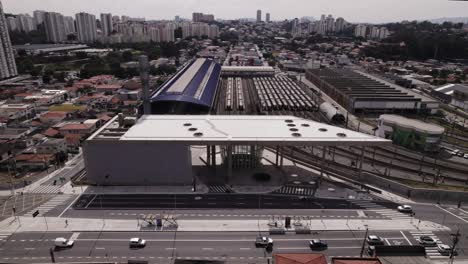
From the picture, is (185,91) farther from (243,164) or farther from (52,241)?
(52,241)

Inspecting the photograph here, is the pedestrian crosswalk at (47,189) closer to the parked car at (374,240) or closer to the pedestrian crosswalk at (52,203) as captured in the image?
the pedestrian crosswalk at (52,203)

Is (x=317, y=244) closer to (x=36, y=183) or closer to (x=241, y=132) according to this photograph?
(x=241, y=132)

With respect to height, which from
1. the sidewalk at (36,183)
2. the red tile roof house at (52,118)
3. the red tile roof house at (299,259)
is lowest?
the sidewalk at (36,183)

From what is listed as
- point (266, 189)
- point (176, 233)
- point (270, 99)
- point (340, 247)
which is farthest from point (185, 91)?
point (340, 247)

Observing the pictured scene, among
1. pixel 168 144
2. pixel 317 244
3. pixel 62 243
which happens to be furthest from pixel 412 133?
pixel 62 243

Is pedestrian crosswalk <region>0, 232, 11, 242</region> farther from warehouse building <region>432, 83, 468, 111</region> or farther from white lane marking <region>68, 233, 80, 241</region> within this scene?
warehouse building <region>432, 83, 468, 111</region>

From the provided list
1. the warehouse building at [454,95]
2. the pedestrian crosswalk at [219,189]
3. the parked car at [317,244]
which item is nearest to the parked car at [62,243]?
the pedestrian crosswalk at [219,189]

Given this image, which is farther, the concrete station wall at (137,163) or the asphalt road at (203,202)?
the concrete station wall at (137,163)
